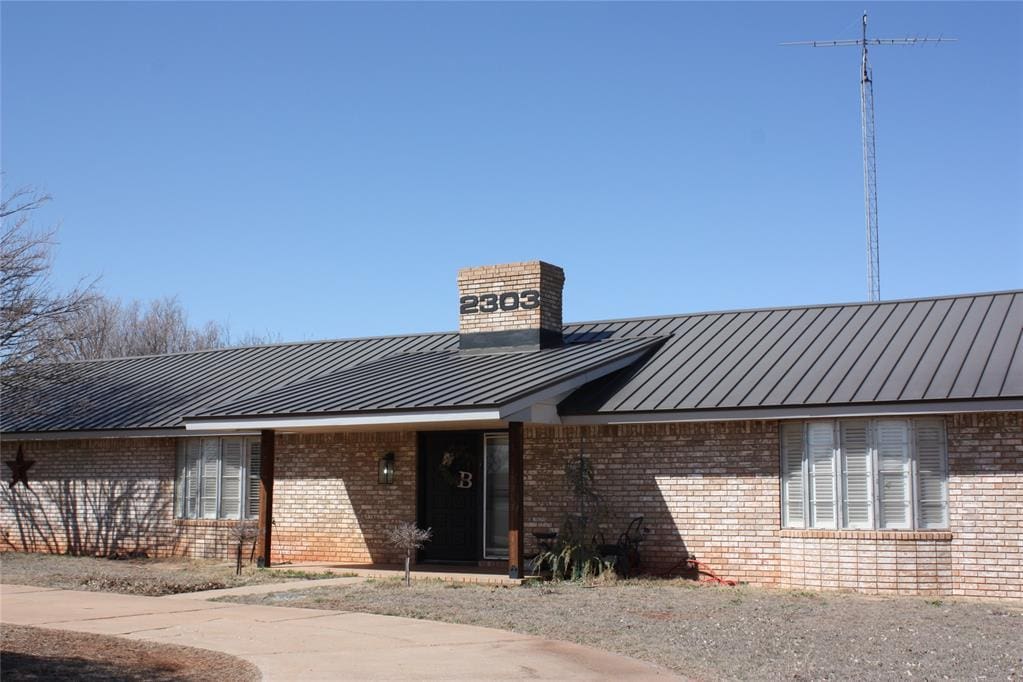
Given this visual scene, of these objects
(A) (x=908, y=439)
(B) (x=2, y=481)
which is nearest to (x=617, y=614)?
(A) (x=908, y=439)

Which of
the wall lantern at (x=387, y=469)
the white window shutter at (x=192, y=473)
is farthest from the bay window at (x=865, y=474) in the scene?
the white window shutter at (x=192, y=473)

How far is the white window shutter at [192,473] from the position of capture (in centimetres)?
2042

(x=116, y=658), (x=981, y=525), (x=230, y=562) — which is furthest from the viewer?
(x=230, y=562)

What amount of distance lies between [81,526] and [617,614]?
1297 cm

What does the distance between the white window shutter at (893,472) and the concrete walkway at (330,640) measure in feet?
20.6

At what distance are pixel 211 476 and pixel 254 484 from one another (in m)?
0.93

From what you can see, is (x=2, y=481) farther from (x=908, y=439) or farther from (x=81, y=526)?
(x=908, y=439)

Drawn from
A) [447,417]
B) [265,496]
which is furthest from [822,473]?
[265,496]

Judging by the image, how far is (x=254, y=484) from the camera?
65.3 ft

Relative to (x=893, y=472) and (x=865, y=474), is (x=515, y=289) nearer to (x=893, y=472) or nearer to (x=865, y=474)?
(x=865, y=474)

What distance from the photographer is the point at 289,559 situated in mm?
19625

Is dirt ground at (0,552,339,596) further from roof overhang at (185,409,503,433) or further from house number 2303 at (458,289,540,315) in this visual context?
house number 2303 at (458,289,540,315)

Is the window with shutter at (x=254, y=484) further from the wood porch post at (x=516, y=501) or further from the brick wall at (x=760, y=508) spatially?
the wood porch post at (x=516, y=501)

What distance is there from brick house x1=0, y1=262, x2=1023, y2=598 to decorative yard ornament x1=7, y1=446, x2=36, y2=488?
132mm
